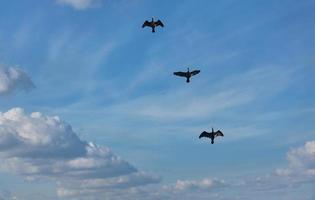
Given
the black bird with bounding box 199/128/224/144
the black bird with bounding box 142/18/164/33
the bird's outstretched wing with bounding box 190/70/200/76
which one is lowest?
the black bird with bounding box 199/128/224/144

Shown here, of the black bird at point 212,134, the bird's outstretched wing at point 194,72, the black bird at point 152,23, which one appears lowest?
the black bird at point 212,134

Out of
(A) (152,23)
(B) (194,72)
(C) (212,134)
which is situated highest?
(A) (152,23)

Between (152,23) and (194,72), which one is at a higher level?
(152,23)

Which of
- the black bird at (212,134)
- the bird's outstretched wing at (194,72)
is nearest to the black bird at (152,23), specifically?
the bird's outstretched wing at (194,72)

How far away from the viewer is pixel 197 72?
7219 inches

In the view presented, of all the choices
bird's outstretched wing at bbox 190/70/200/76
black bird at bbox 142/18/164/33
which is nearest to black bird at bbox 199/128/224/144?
bird's outstretched wing at bbox 190/70/200/76

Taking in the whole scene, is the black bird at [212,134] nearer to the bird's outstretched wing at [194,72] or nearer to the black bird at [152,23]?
the bird's outstretched wing at [194,72]

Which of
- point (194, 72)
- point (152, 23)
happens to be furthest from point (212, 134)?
point (152, 23)

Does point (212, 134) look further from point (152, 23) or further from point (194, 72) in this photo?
point (152, 23)

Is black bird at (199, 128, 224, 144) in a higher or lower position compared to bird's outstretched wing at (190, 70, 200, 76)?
lower

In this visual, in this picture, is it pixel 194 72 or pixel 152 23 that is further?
pixel 194 72

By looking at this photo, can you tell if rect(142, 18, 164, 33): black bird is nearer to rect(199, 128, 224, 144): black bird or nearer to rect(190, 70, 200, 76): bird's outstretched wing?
rect(190, 70, 200, 76): bird's outstretched wing

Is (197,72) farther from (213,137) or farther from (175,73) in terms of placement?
(213,137)

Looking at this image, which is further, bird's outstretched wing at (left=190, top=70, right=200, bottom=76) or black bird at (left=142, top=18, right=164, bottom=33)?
bird's outstretched wing at (left=190, top=70, right=200, bottom=76)
